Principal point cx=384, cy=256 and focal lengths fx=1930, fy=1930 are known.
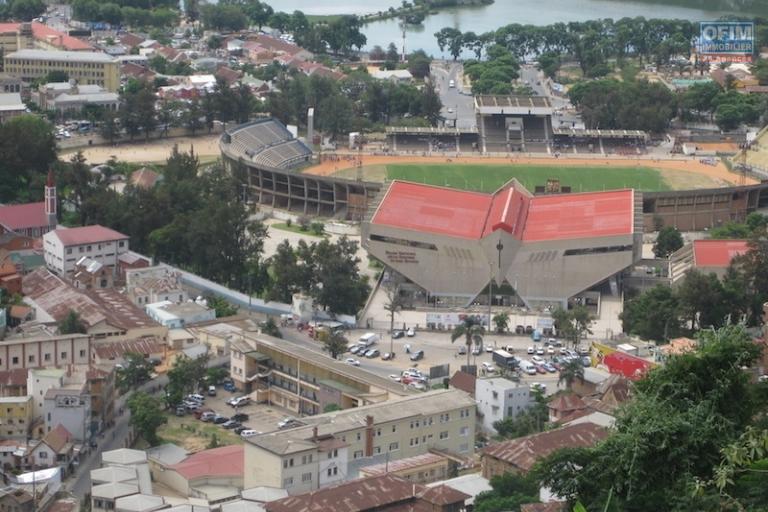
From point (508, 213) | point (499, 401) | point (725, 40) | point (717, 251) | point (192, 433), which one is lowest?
point (192, 433)

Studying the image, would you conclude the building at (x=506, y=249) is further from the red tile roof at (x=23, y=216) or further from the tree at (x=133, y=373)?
the tree at (x=133, y=373)

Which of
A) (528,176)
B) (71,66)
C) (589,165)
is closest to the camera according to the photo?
(528,176)

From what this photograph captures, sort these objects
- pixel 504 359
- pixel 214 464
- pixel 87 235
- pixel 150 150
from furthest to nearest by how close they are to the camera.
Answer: pixel 150 150
pixel 87 235
pixel 504 359
pixel 214 464

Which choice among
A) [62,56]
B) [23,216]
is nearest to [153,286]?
[23,216]

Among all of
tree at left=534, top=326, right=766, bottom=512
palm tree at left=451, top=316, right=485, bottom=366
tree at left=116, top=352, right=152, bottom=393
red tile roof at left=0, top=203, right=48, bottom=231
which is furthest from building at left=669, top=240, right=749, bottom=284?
tree at left=534, top=326, right=766, bottom=512

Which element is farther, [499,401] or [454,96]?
[454,96]

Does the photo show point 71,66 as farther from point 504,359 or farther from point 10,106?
point 504,359

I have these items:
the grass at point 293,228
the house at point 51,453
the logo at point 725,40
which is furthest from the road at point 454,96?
the house at point 51,453

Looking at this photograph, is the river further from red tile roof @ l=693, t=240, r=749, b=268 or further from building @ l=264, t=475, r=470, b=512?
building @ l=264, t=475, r=470, b=512
